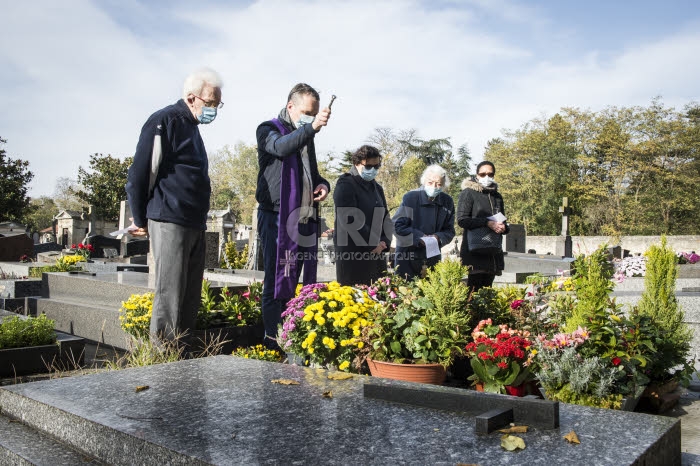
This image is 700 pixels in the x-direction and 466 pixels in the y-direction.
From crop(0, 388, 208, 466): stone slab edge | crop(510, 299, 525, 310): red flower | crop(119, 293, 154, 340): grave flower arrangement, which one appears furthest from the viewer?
crop(119, 293, 154, 340): grave flower arrangement

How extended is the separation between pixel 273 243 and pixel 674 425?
3.28 meters

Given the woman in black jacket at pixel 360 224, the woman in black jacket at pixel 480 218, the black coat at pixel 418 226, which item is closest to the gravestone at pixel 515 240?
the black coat at pixel 418 226

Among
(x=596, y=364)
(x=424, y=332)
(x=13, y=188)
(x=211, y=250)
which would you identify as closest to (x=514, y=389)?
(x=596, y=364)

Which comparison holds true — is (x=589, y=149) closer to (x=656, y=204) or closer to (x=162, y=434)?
(x=656, y=204)

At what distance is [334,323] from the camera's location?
13.5 ft

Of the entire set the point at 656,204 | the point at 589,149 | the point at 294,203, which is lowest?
the point at 294,203

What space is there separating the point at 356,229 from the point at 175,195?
5.84 feet

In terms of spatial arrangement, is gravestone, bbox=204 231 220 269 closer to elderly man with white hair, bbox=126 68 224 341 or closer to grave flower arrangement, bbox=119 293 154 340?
A: grave flower arrangement, bbox=119 293 154 340

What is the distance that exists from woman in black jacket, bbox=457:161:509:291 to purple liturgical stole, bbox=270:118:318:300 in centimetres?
176

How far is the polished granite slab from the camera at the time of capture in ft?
5.82

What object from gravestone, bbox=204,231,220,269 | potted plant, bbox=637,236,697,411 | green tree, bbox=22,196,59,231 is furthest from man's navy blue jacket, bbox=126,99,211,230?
green tree, bbox=22,196,59,231

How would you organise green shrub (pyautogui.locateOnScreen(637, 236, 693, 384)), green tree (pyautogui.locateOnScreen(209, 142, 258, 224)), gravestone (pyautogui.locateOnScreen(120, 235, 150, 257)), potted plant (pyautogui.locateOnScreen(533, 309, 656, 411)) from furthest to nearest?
green tree (pyautogui.locateOnScreen(209, 142, 258, 224)) → gravestone (pyautogui.locateOnScreen(120, 235, 150, 257)) → green shrub (pyautogui.locateOnScreen(637, 236, 693, 384)) → potted plant (pyautogui.locateOnScreen(533, 309, 656, 411))

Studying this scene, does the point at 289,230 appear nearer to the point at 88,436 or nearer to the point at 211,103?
the point at 211,103

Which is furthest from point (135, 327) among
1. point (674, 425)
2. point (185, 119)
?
point (674, 425)
